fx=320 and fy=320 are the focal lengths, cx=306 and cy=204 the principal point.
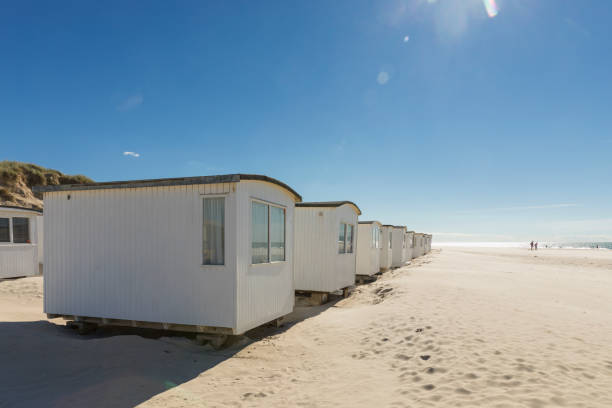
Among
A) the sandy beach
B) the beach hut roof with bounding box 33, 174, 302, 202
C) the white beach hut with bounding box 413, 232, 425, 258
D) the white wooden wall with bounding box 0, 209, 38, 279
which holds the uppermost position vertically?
the beach hut roof with bounding box 33, 174, 302, 202

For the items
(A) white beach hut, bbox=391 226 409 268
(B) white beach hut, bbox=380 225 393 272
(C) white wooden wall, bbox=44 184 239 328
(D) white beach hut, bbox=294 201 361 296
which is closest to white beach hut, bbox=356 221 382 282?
(B) white beach hut, bbox=380 225 393 272

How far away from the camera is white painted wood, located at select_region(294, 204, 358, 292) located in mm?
11578

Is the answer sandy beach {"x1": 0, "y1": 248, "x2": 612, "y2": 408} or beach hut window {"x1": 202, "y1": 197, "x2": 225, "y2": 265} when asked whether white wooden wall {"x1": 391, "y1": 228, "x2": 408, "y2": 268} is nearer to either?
sandy beach {"x1": 0, "y1": 248, "x2": 612, "y2": 408}

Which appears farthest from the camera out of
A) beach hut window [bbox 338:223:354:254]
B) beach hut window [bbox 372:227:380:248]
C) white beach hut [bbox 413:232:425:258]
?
white beach hut [bbox 413:232:425:258]

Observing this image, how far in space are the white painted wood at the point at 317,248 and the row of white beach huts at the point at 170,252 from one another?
3.47m

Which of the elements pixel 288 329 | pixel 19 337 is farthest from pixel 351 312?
pixel 19 337

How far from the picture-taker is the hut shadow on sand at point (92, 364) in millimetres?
4410

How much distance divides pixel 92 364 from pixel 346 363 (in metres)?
4.40

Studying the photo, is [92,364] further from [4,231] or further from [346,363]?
[4,231]

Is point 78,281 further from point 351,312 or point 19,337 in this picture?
point 351,312

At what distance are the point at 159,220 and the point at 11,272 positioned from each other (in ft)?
36.7

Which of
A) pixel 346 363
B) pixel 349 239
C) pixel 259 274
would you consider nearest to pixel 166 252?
pixel 259 274

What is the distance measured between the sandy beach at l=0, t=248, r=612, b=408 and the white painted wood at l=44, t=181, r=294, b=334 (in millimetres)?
738

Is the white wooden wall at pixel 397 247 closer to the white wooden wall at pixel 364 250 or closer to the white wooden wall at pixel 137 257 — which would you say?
the white wooden wall at pixel 364 250
